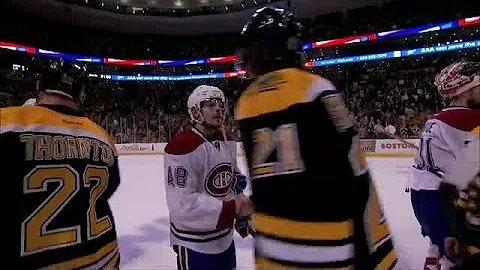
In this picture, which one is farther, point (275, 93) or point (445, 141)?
point (445, 141)

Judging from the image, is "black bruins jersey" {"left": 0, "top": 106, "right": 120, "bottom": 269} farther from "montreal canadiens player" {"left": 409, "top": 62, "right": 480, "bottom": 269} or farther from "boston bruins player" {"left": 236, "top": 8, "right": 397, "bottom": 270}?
"montreal canadiens player" {"left": 409, "top": 62, "right": 480, "bottom": 269}

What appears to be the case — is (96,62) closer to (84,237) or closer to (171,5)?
(171,5)

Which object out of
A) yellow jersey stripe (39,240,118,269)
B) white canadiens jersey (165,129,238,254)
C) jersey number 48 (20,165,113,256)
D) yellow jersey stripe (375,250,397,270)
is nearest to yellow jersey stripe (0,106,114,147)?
jersey number 48 (20,165,113,256)

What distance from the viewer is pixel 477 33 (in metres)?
14.4

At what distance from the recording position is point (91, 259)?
1.57 metres

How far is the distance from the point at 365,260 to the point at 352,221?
102mm

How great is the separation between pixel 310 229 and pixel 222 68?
21.2m

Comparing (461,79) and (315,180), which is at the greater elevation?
(461,79)

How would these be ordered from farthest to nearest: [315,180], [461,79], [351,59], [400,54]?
[351,59]
[400,54]
[461,79]
[315,180]

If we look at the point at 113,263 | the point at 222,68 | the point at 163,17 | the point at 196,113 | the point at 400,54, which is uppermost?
the point at 163,17

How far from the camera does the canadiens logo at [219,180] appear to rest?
7.46 ft

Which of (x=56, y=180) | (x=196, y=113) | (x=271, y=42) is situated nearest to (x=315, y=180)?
(x=271, y=42)

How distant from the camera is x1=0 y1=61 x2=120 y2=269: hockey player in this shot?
1401 mm

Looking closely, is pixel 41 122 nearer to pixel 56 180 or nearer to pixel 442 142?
pixel 56 180
